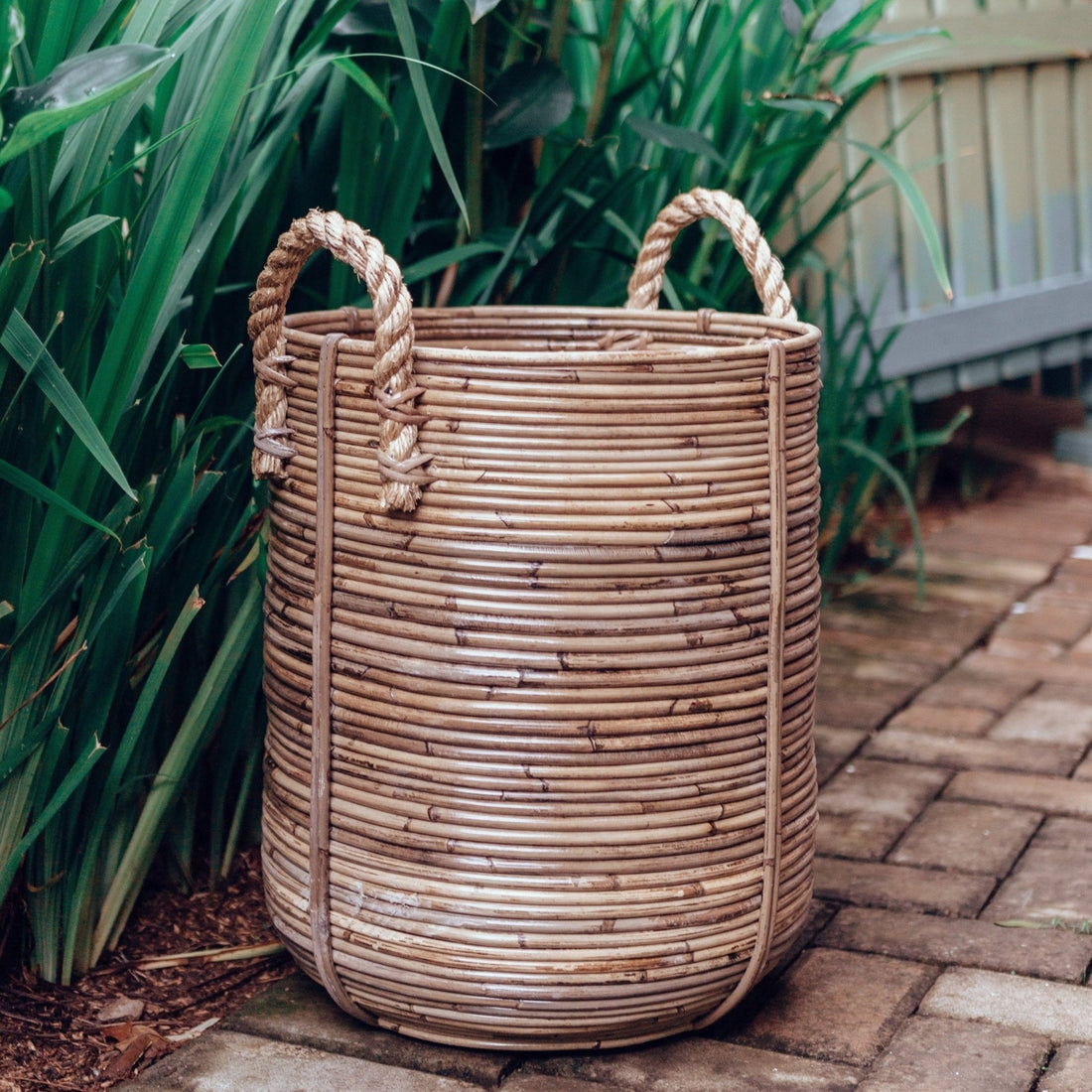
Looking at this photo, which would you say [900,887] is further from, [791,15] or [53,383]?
[53,383]

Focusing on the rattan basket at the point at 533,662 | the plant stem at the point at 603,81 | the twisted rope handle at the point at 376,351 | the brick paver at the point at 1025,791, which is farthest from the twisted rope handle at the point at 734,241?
the brick paver at the point at 1025,791

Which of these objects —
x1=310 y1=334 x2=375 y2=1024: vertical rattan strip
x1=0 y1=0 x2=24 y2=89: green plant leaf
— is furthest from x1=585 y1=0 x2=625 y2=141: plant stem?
x1=0 y1=0 x2=24 y2=89: green plant leaf

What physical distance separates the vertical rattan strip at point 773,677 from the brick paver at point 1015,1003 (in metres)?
0.24

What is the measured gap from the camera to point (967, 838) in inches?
76.9

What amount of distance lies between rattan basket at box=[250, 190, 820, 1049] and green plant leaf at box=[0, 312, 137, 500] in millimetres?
201

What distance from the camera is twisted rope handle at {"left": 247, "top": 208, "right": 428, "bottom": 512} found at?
1233 mm

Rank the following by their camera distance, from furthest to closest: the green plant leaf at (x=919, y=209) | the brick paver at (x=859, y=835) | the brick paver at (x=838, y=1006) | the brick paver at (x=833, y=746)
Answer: the brick paver at (x=833, y=746)
the brick paver at (x=859, y=835)
the green plant leaf at (x=919, y=209)
the brick paver at (x=838, y=1006)

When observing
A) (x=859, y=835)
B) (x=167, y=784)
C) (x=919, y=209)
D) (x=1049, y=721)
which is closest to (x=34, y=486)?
(x=167, y=784)

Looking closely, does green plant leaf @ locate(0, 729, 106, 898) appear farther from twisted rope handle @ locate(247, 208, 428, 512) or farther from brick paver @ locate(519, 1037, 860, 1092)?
brick paver @ locate(519, 1037, 860, 1092)

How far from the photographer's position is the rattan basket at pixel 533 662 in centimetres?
124

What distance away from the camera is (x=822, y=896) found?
1787mm

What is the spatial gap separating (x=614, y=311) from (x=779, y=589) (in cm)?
45

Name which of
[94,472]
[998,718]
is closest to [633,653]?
[94,472]

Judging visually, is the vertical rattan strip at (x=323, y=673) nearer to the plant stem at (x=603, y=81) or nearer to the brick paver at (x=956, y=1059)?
the brick paver at (x=956, y=1059)
